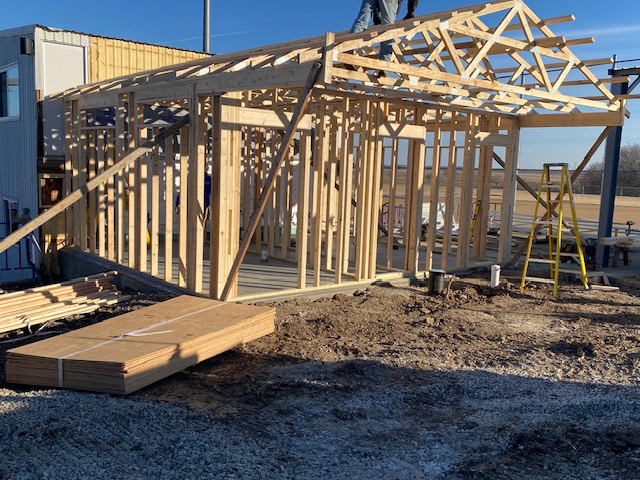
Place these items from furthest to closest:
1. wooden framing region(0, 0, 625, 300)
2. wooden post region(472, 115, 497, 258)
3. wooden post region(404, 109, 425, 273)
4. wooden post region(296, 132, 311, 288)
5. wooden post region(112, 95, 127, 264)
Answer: wooden post region(472, 115, 497, 258), wooden post region(404, 109, 425, 273), wooden post region(112, 95, 127, 264), wooden post region(296, 132, 311, 288), wooden framing region(0, 0, 625, 300)

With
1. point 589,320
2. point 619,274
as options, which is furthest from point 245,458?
point 619,274

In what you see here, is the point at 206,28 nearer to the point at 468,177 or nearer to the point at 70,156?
the point at 70,156

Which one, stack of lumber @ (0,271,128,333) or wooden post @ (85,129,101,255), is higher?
wooden post @ (85,129,101,255)

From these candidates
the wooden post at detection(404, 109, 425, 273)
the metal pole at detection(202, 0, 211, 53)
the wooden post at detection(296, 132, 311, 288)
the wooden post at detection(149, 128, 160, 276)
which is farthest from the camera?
the metal pole at detection(202, 0, 211, 53)

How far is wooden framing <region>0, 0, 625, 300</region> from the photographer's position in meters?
7.75

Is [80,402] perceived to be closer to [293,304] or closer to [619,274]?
[293,304]

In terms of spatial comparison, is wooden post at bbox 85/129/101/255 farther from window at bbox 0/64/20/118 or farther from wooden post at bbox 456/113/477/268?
wooden post at bbox 456/113/477/268

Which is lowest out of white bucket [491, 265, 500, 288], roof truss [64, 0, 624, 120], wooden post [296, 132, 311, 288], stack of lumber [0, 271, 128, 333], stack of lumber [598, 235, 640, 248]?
stack of lumber [0, 271, 128, 333]

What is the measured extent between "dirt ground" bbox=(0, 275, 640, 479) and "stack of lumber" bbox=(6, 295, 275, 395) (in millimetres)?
208

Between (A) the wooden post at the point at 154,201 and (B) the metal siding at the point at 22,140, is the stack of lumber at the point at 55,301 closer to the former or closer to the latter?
(A) the wooden post at the point at 154,201

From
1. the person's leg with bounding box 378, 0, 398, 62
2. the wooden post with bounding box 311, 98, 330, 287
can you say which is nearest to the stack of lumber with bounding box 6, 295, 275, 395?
the wooden post with bounding box 311, 98, 330, 287

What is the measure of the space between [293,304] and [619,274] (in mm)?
7648

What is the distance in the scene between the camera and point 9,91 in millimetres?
13383

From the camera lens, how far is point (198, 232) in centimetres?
864
